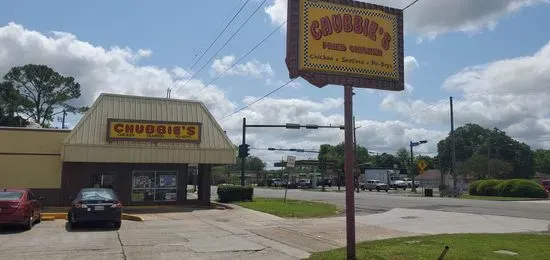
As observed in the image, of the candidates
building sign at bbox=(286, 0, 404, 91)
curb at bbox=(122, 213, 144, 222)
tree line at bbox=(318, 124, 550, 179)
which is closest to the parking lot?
curb at bbox=(122, 213, 144, 222)

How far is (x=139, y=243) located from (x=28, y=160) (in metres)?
16.1

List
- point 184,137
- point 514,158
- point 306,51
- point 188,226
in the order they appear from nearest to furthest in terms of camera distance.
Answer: point 306,51 → point 188,226 → point 184,137 → point 514,158

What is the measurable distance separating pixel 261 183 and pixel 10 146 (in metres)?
77.4

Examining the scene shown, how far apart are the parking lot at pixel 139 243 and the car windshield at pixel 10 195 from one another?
104cm

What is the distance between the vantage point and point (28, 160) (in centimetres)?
2798

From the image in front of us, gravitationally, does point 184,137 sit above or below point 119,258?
above

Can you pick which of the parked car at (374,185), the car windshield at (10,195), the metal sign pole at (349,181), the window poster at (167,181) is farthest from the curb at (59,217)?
the parked car at (374,185)

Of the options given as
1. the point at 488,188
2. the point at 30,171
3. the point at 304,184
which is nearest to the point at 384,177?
the point at 304,184

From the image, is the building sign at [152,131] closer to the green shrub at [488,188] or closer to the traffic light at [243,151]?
the traffic light at [243,151]

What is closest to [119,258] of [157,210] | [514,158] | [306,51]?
[306,51]

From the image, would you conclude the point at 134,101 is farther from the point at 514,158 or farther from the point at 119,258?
the point at 514,158

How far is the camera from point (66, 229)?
18469 mm

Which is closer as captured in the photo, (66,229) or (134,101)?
(66,229)

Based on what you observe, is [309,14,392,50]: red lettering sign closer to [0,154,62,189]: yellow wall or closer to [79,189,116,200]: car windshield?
[79,189,116,200]: car windshield
